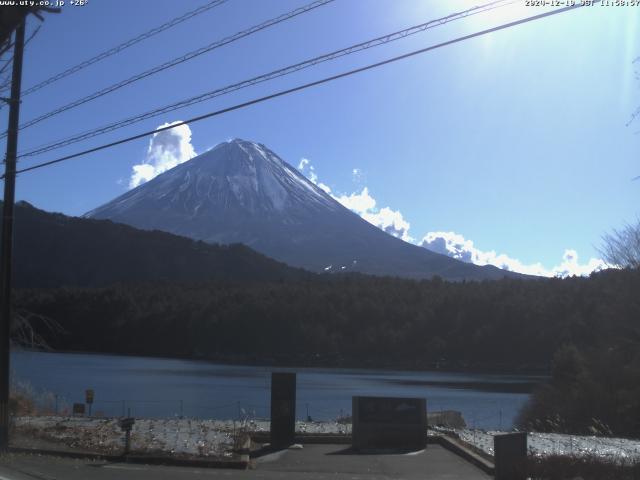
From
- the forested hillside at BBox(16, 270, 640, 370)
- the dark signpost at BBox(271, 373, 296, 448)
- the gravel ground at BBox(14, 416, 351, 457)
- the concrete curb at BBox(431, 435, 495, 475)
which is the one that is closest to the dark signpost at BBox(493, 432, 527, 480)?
the concrete curb at BBox(431, 435, 495, 475)

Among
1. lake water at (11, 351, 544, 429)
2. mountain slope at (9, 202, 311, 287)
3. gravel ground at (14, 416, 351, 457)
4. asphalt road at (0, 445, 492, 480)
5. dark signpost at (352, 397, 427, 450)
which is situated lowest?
lake water at (11, 351, 544, 429)

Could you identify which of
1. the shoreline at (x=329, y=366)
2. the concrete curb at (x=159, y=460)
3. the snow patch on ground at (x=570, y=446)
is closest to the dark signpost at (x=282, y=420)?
the concrete curb at (x=159, y=460)

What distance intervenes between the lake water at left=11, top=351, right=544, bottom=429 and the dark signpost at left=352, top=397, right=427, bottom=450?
14001mm

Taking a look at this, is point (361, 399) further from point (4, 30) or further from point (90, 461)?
point (4, 30)

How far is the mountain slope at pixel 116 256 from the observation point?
154m

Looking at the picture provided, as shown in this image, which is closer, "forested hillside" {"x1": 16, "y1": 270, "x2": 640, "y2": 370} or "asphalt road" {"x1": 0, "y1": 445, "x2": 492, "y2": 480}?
"asphalt road" {"x1": 0, "y1": 445, "x2": 492, "y2": 480}

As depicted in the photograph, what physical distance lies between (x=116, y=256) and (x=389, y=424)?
149782 millimetres

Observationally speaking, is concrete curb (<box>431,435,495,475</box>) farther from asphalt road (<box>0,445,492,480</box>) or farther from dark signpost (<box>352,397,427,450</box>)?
dark signpost (<box>352,397,427,450</box>)

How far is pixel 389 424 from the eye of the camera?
1755 cm

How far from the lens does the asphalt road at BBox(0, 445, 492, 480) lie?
42.7ft

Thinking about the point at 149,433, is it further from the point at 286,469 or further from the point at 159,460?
the point at 286,469

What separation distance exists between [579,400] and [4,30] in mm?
28801

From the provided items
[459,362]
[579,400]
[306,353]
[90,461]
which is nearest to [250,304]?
[306,353]

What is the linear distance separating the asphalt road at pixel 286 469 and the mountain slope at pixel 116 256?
137 meters
